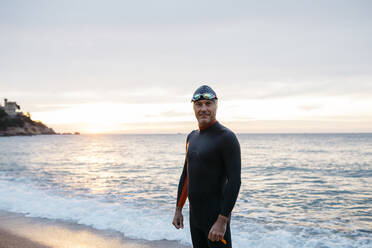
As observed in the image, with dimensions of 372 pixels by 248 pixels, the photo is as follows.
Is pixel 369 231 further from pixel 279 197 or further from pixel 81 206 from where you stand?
pixel 81 206

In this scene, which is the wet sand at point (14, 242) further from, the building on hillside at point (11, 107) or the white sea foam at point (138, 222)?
the building on hillside at point (11, 107)

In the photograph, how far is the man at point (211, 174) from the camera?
2.38m

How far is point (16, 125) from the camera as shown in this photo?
140 meters

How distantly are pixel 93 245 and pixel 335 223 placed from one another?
6.18 m

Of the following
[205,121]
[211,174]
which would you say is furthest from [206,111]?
[211,174]

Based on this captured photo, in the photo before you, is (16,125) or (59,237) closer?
(59,237)

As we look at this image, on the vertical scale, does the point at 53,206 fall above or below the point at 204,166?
below

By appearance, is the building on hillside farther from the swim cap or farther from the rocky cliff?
the swim cap

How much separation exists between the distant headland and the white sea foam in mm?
143509

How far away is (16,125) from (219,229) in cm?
16038

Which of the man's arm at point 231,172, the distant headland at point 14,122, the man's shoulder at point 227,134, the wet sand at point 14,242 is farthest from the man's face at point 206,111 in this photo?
the distant headland at point 14,122

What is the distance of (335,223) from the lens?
777 cm

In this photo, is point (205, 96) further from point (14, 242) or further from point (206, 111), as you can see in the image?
point (14, 242)

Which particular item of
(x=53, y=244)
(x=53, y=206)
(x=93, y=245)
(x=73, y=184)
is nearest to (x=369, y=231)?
(x=93, y=245)
